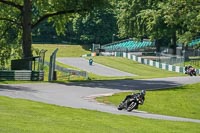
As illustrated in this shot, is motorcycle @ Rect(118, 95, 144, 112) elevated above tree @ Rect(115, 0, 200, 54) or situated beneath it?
situated beneath

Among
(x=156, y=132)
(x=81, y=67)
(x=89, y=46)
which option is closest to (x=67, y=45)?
(x=89, y=46)

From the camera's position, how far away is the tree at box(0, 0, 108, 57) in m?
40.9

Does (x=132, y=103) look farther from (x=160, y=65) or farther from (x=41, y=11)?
(x=160, y=65)

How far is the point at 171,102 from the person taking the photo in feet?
92.7

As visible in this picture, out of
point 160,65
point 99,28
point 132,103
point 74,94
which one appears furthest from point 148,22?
point 132,103

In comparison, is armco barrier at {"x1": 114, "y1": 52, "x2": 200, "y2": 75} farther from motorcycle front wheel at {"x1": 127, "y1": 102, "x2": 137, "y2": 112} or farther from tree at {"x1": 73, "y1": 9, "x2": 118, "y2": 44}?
motorcycle front wheel at {"x1": 127, "y1": 102, "x2": 137, "y2": 112}

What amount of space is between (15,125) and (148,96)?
1815 centimetres

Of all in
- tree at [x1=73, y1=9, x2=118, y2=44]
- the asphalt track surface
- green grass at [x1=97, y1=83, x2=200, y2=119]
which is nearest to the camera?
the asphalt track surface

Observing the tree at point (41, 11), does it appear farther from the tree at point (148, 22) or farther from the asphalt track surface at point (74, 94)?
the tree at point (148, 22)

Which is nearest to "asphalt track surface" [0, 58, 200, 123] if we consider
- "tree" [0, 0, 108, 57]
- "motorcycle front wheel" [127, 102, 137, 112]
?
"motorcycle front wheel" [127, 102, 137, 112]

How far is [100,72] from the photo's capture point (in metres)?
65.4

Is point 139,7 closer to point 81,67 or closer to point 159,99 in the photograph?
point 81,67

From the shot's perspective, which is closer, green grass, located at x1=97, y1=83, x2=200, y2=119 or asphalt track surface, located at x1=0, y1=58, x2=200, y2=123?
asphalt track surface, located at x1=0, y1=58, x2=200, y2=123

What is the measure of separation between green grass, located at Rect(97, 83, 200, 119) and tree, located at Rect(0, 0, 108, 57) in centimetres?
1208
